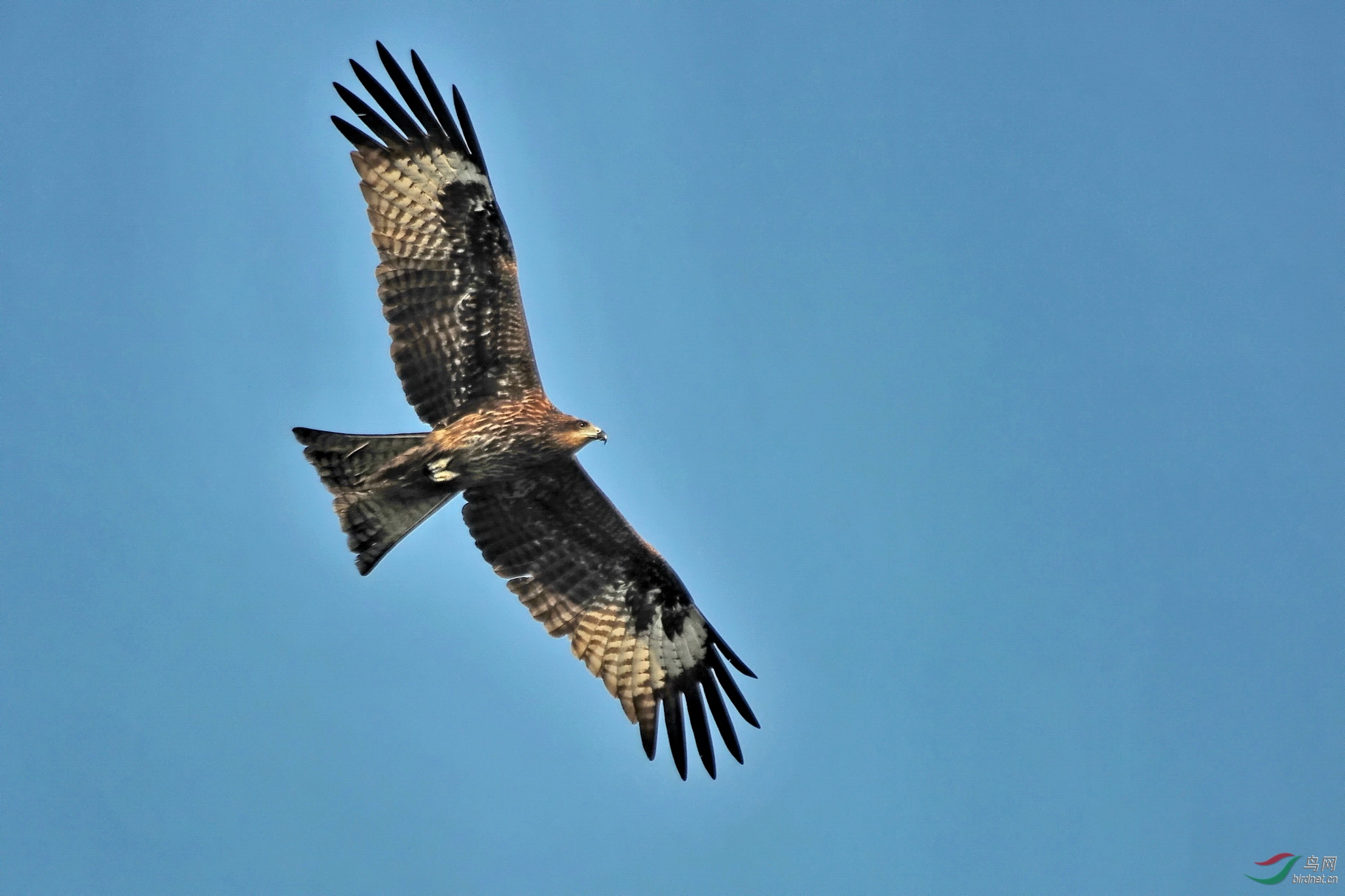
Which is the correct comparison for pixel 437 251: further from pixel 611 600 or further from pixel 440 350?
pixel 611 600

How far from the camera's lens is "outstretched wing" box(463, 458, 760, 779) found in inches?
450

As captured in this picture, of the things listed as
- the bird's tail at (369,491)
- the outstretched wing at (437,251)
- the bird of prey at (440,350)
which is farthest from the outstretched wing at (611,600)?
the outstretched wing at (437,251)

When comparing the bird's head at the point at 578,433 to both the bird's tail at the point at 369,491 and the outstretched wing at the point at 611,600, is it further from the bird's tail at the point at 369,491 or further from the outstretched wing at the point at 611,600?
the bird's tail at the point at 369,491

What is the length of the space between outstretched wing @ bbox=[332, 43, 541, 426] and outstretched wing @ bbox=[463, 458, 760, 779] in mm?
1087

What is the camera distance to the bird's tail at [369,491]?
34.8ft

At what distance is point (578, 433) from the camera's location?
1076 cm

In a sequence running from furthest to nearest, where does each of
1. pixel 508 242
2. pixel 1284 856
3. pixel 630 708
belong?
pixel 1284 856 < pixel 630 708 < pixel 508 242

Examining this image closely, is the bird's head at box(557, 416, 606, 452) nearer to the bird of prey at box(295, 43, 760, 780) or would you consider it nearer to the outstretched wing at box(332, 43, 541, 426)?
the bird of prey at box(295, 43, 760, 780)

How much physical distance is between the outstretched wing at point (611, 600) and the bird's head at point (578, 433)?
1.98ft

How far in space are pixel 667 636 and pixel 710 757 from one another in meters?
1.13

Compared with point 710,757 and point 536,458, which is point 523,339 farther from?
point 710,757

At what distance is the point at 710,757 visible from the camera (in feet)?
36.9

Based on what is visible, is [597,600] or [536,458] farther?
[597,600]

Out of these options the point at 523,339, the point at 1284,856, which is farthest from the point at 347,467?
the point at 1284,856
